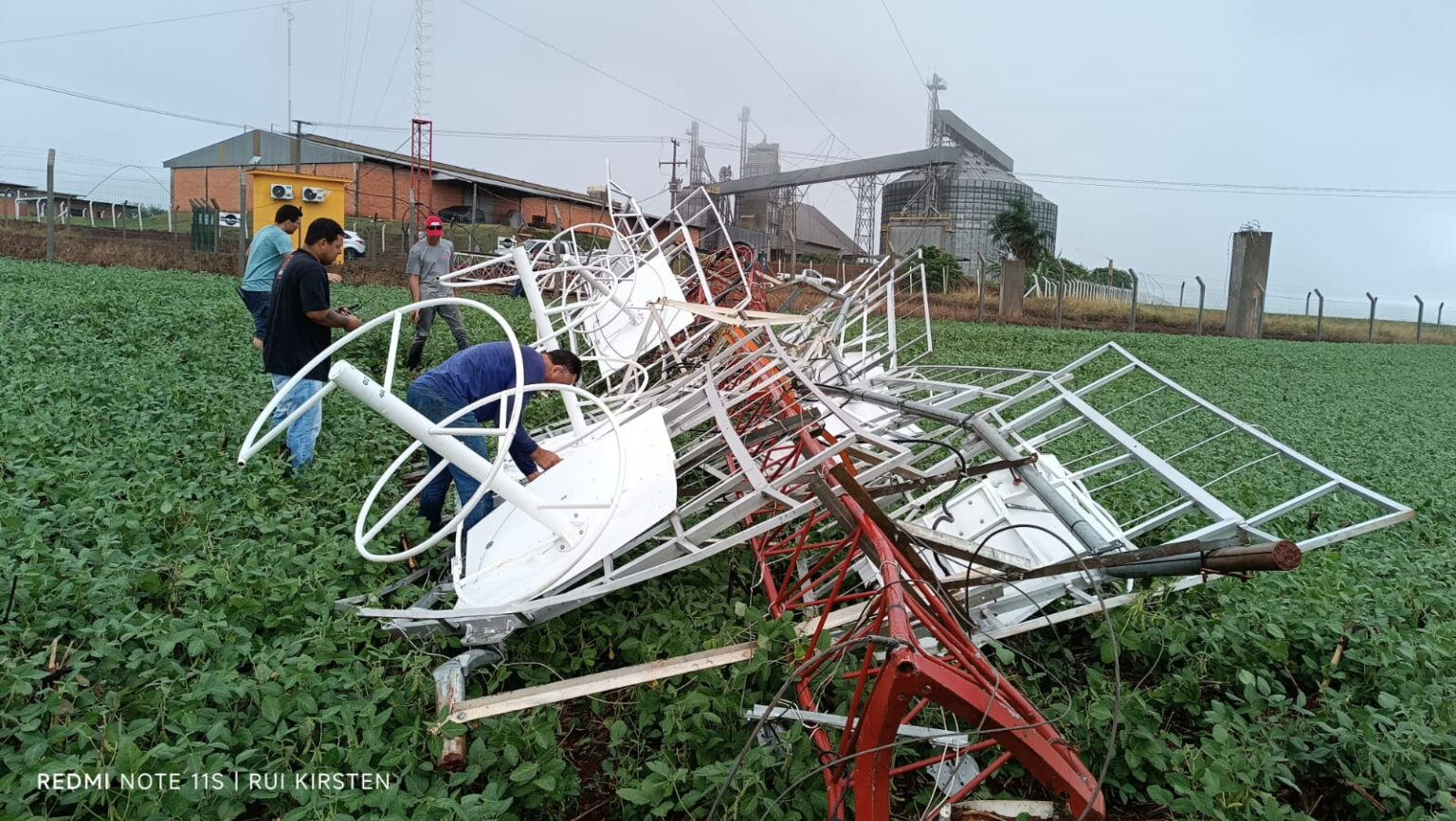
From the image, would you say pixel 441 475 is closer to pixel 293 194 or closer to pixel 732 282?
pixel 732 282

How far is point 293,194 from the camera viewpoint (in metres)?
15.8

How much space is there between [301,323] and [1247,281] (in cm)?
3098

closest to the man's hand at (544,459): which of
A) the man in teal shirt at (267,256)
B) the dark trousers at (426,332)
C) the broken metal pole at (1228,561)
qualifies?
the broken metal pole at (1228,561)

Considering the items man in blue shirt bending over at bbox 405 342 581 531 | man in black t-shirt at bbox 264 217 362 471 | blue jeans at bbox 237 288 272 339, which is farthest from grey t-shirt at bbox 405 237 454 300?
man in blue shirt bending over at bbox 405 342 581 531

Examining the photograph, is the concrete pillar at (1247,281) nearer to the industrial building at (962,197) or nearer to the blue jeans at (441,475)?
the industrial building at (962,197)

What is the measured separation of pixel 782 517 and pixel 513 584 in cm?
112

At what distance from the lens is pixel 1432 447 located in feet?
30.3

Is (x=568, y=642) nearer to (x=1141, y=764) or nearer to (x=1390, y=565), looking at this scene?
(x=1141, y=764)

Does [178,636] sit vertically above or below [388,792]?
above

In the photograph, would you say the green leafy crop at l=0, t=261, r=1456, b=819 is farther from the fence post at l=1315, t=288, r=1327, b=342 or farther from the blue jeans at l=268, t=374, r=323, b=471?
the fence post at l=1315, t=288, r=1327, b=342

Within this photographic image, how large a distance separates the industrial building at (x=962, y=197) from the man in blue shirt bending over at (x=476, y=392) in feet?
112

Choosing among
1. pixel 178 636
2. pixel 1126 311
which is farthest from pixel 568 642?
pixel 1126 311

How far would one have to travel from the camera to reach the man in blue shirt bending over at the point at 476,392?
14.4 ft

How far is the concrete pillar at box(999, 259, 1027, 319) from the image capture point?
2547 centimetres
